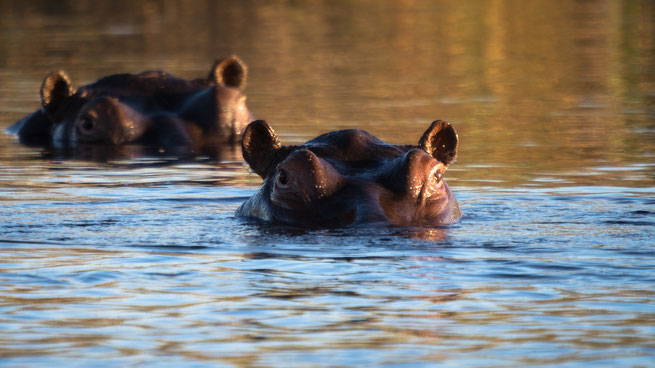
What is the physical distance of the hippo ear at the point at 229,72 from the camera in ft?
57.6

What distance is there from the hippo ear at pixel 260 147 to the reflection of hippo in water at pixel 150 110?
6.39 meters

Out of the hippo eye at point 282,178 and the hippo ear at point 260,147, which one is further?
the hippo ear at point 260,147

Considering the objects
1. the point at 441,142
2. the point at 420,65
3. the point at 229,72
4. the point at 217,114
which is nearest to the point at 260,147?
the point at 441,142

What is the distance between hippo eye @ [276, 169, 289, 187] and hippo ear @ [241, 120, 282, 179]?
0.72 m

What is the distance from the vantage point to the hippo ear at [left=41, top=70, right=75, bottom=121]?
17.1 m

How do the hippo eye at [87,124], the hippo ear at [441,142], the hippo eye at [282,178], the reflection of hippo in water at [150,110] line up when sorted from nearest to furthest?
the hippo eye at [282,178]
the hippo ear at [441,142]
the reflection of hippo in water at [150,110]
the hippo eye at [87,124]

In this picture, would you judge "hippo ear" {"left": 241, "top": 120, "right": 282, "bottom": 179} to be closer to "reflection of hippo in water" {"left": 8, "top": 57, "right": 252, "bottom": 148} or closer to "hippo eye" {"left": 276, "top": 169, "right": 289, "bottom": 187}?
"hippo eye" {"left": 276, "top": 169, "right": 289, "bottom": 187}

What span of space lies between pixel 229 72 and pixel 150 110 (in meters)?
1.27

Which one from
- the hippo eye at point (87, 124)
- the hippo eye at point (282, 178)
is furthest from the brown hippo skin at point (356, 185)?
the hippo eye at point (87, 124)

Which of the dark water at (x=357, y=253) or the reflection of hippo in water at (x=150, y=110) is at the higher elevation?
the reflection of hippo in water at (x=150, y=110)

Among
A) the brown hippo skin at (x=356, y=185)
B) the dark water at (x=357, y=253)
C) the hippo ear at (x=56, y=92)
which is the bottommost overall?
the dark water at (x=357, y=253)

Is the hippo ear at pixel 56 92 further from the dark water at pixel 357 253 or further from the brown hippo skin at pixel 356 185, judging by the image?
the brown hippo skin at pixel 356 185

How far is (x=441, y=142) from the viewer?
33.5 ft

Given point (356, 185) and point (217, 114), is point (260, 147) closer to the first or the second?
point (356, 185)
